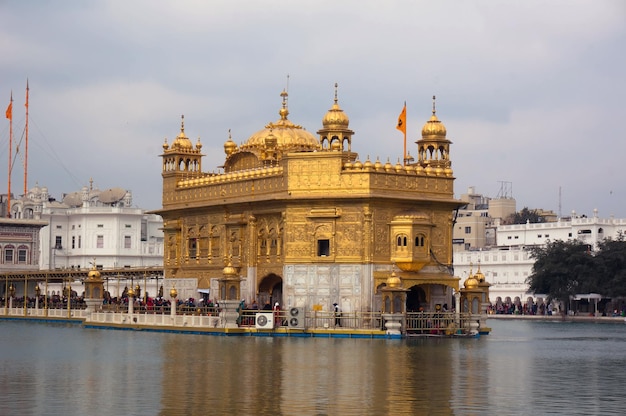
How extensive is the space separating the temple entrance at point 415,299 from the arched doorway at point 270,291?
544cm

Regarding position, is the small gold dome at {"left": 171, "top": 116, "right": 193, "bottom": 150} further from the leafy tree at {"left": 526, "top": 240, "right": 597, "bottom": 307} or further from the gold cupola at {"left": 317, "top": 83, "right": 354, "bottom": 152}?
the leafy tree at {"left": 526, "top": 240, "right": 597, "bottom": 307}

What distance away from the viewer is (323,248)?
5153 cm

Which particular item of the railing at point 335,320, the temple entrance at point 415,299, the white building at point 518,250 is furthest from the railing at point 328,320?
the white building at point 518,250

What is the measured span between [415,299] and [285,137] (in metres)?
10.2

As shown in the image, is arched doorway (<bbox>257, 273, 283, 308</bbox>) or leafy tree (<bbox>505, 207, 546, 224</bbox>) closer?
arched doorway (<bbox>257, 273, 283, 308</bbox>)

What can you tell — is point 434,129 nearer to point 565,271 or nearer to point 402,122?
point 402,122

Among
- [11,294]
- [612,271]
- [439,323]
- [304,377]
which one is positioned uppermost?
[612,271]

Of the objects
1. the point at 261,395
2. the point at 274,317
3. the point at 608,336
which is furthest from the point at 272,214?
the point at 261,395

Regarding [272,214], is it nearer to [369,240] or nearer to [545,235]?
[369,240]

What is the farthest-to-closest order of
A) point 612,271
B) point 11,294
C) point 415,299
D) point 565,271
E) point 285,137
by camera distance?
point 565,271
point 612,271
point 11,294
point 285,137
point 415,299

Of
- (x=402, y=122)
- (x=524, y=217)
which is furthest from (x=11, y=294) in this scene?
(x=524, y=217)

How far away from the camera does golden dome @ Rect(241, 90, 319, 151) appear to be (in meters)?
58.6

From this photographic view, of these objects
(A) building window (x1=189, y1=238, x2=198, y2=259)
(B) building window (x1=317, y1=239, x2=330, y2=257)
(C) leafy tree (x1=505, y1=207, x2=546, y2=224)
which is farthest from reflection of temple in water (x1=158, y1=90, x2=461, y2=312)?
(C) leafy tree (x1=505, y1=207, x2=546, y2=224)

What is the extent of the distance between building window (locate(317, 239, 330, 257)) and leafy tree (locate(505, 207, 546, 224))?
8276cm
